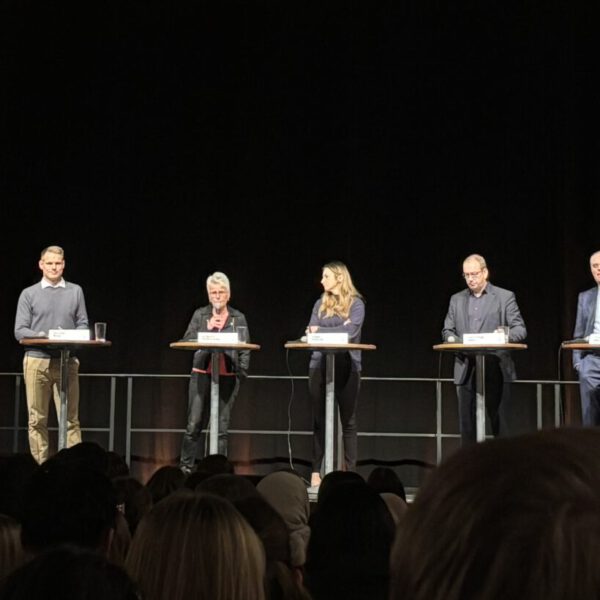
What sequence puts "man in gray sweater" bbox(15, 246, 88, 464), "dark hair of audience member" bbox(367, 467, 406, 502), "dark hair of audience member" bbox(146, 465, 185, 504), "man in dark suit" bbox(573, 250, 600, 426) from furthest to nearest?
1. "man in gray sweater" bbox(15, 246, 88, 464)
2. "man in dark suit" bbox(573, 250, 600, 426)
3. "dark hair of audience member" bbox(367, 467, 406, 502)
4. "dark hair of audience member" bbox(146, 465, 185, 504)

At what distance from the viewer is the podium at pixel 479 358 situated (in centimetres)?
496

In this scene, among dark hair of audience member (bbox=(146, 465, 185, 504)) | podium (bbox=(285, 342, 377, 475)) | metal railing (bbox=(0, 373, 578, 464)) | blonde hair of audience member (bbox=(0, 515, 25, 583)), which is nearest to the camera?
blonde hair of audience member (bbox=(0, 515, 25, 583))

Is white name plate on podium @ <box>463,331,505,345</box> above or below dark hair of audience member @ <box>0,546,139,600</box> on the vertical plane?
above

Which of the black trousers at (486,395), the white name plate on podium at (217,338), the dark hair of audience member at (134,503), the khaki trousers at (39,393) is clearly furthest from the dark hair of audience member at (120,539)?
the khaki trousers at (39,393)

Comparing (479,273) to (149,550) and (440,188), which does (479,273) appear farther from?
(149,550)

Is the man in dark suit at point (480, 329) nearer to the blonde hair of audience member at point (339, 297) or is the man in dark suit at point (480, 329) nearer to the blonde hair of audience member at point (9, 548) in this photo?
the blonde hair of audience member at point (339, 297)

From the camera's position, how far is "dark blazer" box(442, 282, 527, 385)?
18.0ft

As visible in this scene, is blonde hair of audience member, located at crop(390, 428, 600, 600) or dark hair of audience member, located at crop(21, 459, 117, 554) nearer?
blonde hair of audience member, located at crop(390, 428, 600, 600)

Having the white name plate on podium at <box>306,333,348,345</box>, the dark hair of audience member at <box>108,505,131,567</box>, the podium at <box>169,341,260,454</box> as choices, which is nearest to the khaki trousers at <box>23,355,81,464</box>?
the podium at <box>169,341,260,454</box>

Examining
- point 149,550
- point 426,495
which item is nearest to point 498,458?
point 426,495

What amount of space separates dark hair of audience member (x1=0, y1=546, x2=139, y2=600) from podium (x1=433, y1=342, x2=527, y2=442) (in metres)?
4.23

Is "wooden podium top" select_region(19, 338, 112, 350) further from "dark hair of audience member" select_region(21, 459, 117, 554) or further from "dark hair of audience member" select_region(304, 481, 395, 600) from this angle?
"dark hair of audience member" select_region(21, 459, 117, 554)

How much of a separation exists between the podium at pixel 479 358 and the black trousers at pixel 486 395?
0.47 feet

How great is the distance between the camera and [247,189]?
7.79 meters
